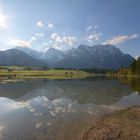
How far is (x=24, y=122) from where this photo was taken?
95.8 feet

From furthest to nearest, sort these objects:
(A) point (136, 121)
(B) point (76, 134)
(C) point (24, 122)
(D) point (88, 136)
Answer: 1. (C) point (24, 122)
2. (A) point (136, 121)
3. (B) point (76, 134)
4. (D) point (88, 136)

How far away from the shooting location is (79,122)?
29781 mm

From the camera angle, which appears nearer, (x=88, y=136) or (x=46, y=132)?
(x=88, y=136)

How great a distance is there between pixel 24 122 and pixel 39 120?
7.26ft

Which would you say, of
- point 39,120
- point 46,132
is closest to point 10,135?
point 46,132

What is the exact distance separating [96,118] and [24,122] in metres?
9.98

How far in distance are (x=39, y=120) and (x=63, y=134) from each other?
280 inches

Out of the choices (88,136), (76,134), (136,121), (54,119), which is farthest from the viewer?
(54,119)

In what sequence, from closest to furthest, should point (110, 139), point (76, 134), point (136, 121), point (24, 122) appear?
point (110, 139) < point (76, 134) < point (136, 121) < point (24, 122)

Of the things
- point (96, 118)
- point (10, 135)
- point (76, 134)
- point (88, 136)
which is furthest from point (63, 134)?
point (96, 118)

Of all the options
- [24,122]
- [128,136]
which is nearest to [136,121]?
[128,136]

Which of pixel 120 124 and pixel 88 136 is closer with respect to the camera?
pixel 88 136

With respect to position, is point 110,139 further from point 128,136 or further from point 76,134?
point 76,134

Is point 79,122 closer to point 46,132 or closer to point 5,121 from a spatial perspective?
point 46,132
